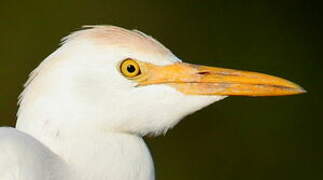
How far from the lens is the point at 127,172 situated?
94.7 inches

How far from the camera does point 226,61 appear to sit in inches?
194

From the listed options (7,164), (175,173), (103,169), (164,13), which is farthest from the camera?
(164,13)

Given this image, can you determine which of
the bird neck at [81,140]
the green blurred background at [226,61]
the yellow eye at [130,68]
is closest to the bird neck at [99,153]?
the bird neck at [81,140]

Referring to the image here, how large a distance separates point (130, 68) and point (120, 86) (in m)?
0.06

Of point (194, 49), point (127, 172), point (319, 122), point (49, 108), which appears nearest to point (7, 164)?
point (49, 108)

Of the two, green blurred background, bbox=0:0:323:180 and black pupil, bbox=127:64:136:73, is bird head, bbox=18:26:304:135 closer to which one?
black pupil, bbox=127:64:136:73

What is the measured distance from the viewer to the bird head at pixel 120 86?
7.66ft

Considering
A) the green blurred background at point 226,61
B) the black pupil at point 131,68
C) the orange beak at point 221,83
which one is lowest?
the green blurred background at point 226,61

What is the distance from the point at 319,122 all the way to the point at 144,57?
2.80 metres

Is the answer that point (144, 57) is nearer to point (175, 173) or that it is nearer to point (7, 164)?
point (7, 164)

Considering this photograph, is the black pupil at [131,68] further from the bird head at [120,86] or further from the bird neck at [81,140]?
the bird neck at [81,140]

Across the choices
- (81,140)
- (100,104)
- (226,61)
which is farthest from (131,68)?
(226,61)

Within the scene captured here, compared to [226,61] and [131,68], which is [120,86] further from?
[226,61]

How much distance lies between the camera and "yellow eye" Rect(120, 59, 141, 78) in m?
2.39
